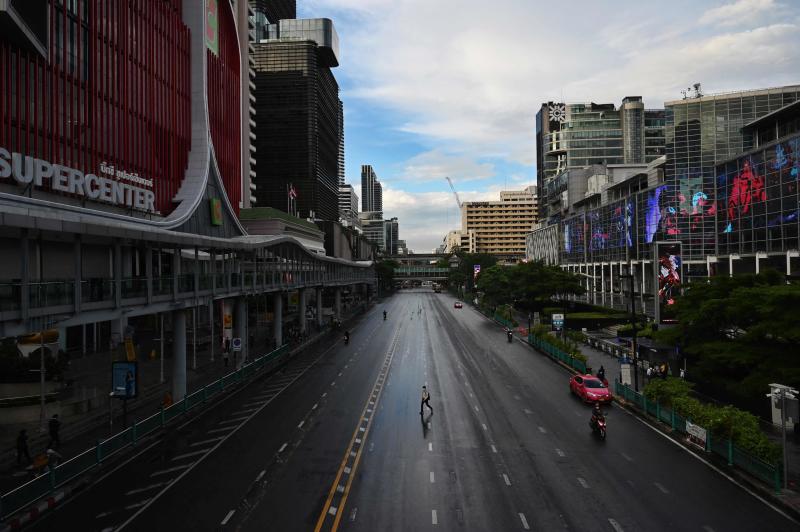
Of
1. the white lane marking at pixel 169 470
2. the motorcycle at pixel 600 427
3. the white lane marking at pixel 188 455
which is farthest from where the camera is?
the motorcycle at pixel 600 427

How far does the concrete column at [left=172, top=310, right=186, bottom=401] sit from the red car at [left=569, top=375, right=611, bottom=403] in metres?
22.6

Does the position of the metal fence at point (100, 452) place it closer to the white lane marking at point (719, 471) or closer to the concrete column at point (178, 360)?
the concrete column at point (178, 360)

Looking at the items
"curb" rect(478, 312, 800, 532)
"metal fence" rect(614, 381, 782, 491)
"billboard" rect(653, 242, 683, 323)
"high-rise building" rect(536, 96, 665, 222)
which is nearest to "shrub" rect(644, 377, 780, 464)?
"metal fence" rect(614, 381, 782, 491)

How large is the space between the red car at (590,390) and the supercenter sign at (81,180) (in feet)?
120

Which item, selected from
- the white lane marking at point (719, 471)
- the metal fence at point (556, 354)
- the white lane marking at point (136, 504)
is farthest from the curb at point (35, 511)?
the metal fence at point (556, 354)

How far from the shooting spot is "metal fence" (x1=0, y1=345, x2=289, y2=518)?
51.7 ft

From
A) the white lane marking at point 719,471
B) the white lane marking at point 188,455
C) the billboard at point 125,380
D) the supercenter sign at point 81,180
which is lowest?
the white lane marking at point 719,471

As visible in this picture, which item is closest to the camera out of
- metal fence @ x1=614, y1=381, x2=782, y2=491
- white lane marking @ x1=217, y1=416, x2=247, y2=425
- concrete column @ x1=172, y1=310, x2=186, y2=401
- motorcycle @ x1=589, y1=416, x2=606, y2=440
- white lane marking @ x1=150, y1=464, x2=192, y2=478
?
metal fence @ x1=614, y1=381, x2=782, y2=491

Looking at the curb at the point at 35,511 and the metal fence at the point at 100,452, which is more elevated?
the metal fence at the point at 100,452

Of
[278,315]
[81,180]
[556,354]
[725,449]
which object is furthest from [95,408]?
[556,354]

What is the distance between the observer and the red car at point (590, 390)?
96.5 feet

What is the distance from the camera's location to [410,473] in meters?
19.1

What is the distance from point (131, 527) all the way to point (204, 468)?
4.66m

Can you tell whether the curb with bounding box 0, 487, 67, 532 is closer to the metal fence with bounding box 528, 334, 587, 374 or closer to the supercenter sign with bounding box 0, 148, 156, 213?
the supercenter sign with bounding box 0, 148, 156, 213
